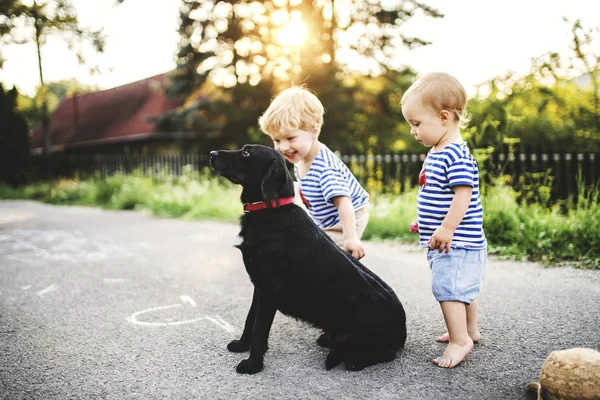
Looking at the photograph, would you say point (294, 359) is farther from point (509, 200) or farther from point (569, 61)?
point (569, 61)

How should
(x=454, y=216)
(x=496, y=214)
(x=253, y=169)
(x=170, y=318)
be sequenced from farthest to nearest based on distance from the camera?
1. (x=496, y=214)
2. (x=170, y=318)
3. (x=253, y=169)
4. (x=454, y=216)

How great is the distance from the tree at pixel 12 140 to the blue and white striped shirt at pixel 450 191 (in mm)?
19218

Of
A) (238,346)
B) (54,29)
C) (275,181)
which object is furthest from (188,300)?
(54,29)

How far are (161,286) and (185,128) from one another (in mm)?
13738

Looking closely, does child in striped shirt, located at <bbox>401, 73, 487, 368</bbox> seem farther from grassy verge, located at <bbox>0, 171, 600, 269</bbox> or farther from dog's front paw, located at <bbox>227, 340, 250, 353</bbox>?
grassy verge, located at <bbox>0, 171, 600, 269</bbox>

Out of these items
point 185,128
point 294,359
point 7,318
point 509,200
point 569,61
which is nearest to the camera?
point 294,359

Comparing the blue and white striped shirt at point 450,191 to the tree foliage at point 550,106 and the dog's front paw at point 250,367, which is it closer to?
the dog's front paw at point 250,367

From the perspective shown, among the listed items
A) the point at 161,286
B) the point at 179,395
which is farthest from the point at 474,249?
the point at 161,286

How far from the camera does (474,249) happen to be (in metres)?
2.48

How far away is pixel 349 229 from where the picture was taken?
2.80 m

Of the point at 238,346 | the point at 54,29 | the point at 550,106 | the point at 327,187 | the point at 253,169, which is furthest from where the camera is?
the point at 54,29

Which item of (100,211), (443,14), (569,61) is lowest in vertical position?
(100,211)

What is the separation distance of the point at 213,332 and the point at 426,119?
190 centimetres

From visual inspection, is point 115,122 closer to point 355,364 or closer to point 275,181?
point 275,181
